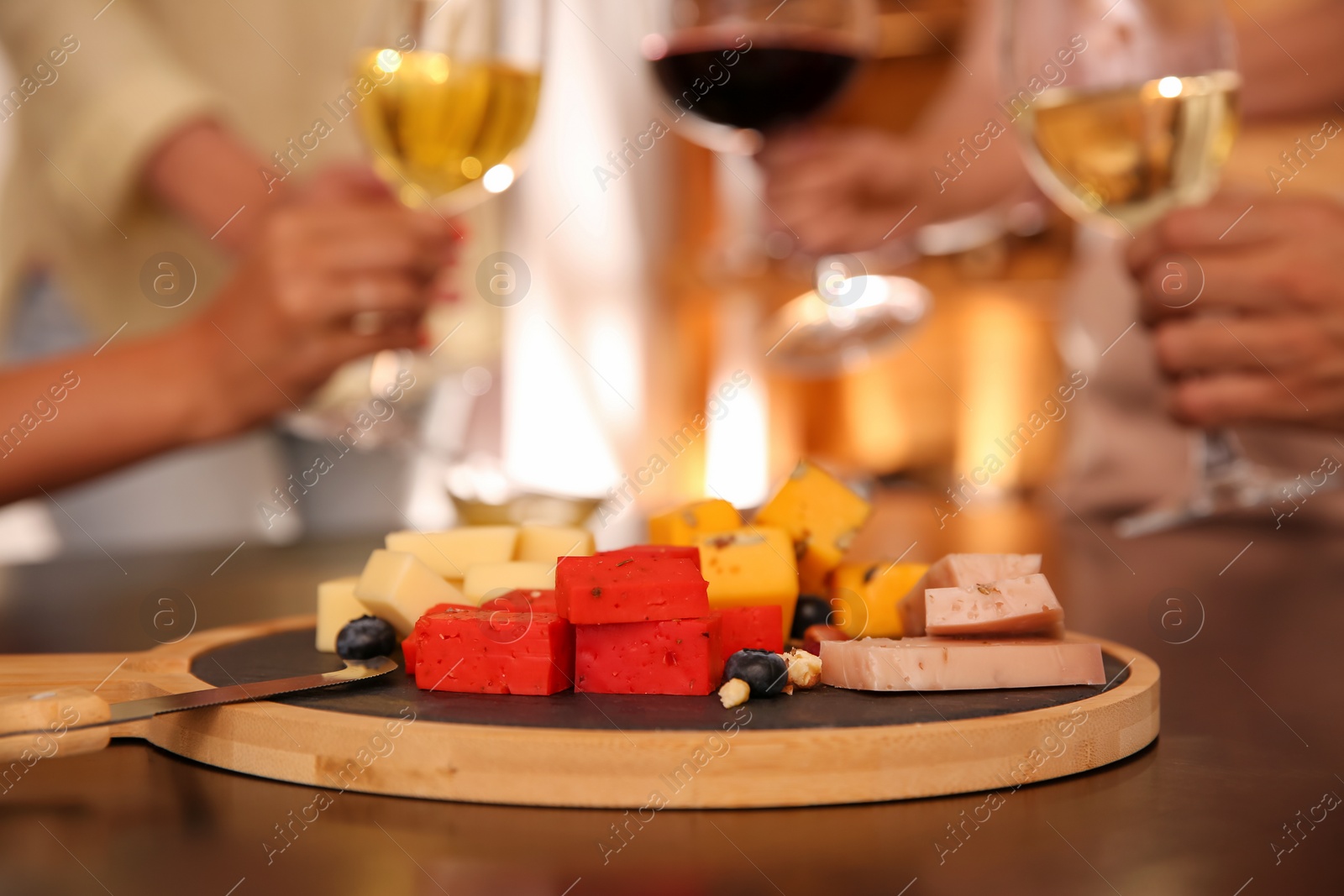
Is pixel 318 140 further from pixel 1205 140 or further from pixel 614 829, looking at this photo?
pixel 614 829

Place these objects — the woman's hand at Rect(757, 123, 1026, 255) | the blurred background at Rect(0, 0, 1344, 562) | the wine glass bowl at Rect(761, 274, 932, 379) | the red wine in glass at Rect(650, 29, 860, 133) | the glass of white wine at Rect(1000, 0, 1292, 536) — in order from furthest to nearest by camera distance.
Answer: the blurred background at Rect(0, 0, 1344, 562)
the woman's hand at Rect(757, 123, 1026, 255)
the wine glass bowl at Rect(761, 274, 932, 379)
the red wine in glass at Rect(650, 29, 860, 133)
the glass of white wine at Rect(1000, 0, 1292, 536)

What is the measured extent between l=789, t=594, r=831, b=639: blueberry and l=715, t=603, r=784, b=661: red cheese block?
0.31 ft

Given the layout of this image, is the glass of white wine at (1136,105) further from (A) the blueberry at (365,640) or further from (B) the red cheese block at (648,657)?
(A) the blueberry at (365,640)

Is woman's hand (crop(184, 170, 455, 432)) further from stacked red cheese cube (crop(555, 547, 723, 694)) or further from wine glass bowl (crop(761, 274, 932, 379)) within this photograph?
stacked red cheese cube (crop(555, 547, 723, 694))

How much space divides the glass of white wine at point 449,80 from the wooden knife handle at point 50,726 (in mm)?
769

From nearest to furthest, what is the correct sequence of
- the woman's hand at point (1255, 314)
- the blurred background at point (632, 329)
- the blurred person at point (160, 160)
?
1. the woman's hand at point (1255, 314)
2. the blurred person at point (160, 160)
3. the blurred background at point (632, 329)

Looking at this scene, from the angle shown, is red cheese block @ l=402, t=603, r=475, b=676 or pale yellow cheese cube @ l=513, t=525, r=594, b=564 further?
pale yellow cheese cube @ l=513, t=525, r=594, b=564

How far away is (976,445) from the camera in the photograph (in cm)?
358

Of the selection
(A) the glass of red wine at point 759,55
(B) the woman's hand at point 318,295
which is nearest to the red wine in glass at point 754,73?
(A) the glass of red wine at point 759,55

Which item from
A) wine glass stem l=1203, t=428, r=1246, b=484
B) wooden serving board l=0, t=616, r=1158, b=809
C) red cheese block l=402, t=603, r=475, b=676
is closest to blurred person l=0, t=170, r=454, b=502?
red cheese block l=402, t=603, r=475, b=676

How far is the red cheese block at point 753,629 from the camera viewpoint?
2.35 ft

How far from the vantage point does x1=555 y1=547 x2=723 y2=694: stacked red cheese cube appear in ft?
2.18

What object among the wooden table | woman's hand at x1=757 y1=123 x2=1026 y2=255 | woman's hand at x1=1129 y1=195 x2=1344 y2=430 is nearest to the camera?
the wooden table

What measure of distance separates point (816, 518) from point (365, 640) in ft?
1.09
